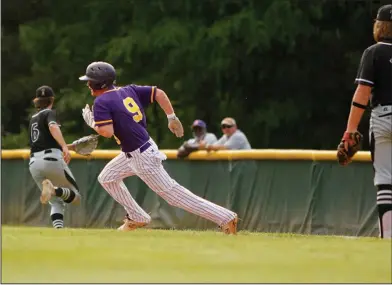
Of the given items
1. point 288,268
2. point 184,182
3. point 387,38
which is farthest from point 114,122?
point 184,182

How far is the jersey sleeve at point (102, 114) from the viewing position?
1215cm

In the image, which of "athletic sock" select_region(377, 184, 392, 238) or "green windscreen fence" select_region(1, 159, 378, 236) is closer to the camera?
"athletic sock" select_region(377, 184, 392, 238)

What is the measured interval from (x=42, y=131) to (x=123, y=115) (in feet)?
10.6

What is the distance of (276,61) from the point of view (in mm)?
26844

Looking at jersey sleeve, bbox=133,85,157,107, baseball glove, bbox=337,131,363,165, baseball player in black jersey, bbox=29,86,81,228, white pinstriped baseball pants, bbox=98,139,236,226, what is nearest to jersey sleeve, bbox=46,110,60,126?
baseball player in black jersey, bbox=29,86,81,228

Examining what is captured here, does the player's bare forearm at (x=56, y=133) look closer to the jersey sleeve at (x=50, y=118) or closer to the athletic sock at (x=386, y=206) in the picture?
the jersey sleeve at (x=50, y=118)

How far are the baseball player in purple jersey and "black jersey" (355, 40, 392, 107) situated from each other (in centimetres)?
239

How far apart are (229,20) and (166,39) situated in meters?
1.38

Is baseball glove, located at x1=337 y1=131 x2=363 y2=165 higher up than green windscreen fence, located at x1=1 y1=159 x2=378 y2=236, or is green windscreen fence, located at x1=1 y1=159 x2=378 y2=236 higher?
baseball glove, located at x1=337 y1=131 x2=363 y2=165

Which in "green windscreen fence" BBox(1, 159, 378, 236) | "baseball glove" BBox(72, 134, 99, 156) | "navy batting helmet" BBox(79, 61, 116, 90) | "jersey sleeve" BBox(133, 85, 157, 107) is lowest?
"green windscreen fence" BBox(1, 159, 378, 236)

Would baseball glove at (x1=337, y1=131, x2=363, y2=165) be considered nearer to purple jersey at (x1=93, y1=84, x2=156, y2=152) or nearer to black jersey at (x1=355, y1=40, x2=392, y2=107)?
black jersey at (x1=355, y1=40, x2=392, y2=107)

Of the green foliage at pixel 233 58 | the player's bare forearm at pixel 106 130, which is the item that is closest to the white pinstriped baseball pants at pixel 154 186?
the player's bare forearm at pixel 106 130

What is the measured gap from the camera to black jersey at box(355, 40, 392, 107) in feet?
33.6

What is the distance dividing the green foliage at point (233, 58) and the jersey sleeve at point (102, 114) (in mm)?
13091
